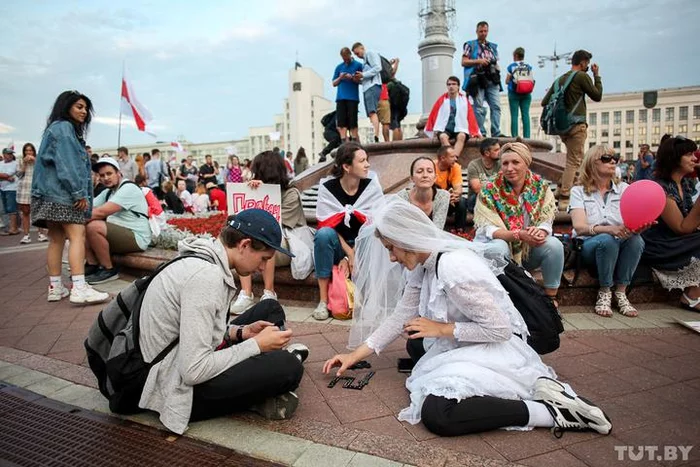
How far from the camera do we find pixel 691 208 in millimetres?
4629

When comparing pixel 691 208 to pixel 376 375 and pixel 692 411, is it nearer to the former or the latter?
pixel 692 411

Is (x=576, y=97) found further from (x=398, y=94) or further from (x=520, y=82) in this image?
(x=398, y=94)

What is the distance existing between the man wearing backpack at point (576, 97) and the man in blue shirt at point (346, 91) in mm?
4100

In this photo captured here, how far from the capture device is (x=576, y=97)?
6648 millimetres

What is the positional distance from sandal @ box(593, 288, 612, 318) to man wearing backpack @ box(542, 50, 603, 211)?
2.46 metres

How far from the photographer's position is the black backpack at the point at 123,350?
247cm

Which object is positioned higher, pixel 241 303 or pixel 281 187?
pixel 281 187

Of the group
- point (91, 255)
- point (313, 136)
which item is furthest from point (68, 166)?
point (313, 136)

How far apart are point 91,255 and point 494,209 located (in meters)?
4.79

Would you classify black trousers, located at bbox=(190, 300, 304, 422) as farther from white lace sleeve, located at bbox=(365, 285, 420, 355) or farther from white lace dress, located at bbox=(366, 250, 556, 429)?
white lace dress, located at bbox=(366, 250, 556, 429)

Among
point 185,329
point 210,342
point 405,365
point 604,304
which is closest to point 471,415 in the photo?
point 405,365

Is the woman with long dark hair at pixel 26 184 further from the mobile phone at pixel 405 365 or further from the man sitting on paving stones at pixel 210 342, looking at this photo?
the mobile phone at pixel 405 365

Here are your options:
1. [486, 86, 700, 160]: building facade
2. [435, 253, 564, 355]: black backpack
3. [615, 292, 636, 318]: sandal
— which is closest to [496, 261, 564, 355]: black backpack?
[435, 253, 564, 355]: black backpack

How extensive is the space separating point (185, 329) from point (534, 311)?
1938mm
